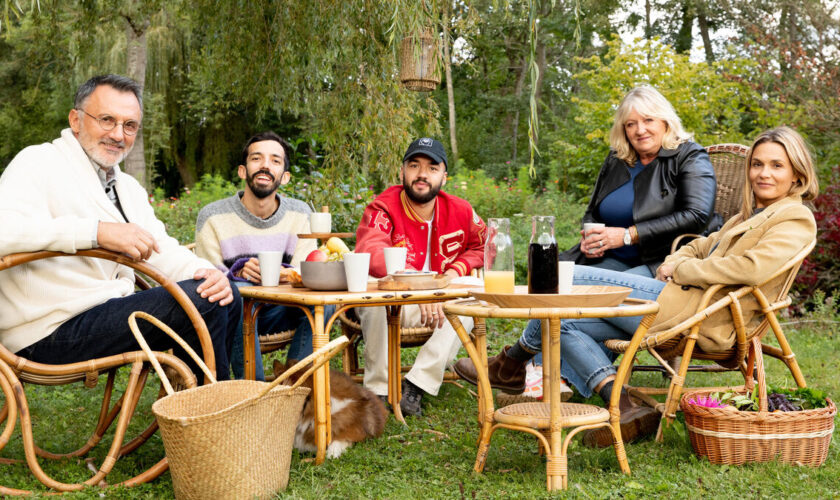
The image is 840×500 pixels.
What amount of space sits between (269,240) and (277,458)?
1632 mm

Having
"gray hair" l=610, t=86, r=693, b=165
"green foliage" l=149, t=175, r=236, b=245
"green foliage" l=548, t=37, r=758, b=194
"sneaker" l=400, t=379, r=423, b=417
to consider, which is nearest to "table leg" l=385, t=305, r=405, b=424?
"sneaker" l=400, t=379, r=423, b=417

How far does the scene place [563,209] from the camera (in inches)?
384

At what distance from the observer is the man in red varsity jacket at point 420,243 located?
368 centimetres

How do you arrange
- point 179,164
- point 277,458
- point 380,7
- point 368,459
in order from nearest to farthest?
1. point 277,458
2. point 368,459
3. point 380,7
4. point 179,164

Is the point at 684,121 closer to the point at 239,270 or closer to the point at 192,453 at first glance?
the point at 239,270

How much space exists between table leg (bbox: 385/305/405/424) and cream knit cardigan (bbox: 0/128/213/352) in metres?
1.25

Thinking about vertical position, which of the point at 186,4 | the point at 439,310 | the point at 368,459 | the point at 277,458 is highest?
the point at 186,4

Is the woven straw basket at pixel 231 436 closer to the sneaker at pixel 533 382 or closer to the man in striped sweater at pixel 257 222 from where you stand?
the man in striped sweater at pixel 257 222

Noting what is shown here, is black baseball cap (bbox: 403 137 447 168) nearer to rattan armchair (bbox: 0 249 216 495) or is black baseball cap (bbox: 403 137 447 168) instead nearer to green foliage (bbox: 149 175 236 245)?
rattan armchair (bbox: 0 249 216 495)

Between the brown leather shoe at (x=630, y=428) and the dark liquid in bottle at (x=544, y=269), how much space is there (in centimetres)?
83

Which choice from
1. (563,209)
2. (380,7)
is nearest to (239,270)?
(380,7)

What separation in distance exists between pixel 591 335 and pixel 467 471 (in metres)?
0.85

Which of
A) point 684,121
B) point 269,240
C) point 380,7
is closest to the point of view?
point 269,240

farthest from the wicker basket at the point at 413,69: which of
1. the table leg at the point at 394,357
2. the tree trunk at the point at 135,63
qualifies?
the tree trunk at the point at 135,63
